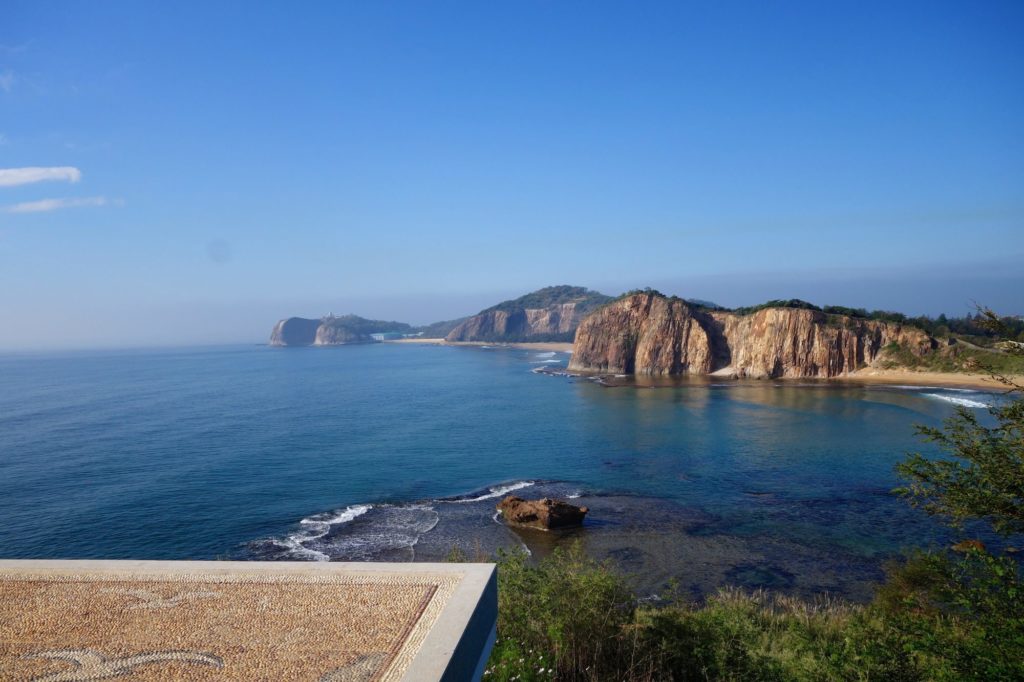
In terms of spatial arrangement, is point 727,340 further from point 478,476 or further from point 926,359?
point 478,476

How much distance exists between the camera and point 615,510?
2698cm

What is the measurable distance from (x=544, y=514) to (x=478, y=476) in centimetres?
903

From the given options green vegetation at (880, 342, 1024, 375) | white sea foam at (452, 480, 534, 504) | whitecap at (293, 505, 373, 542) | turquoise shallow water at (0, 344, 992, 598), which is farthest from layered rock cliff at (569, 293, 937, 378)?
whitecap at (293, 505, 373, 542)

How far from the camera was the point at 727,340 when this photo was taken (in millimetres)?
78688

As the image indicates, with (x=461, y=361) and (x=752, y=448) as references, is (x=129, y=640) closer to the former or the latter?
(x=752, y=448)

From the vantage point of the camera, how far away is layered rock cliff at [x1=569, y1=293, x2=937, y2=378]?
226 ft

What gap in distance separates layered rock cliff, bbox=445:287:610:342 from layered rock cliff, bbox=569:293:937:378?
266 ft

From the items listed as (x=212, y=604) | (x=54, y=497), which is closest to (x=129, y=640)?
(x=212, y=604)

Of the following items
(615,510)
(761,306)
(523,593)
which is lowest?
(615,510)

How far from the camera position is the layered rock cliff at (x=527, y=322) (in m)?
176

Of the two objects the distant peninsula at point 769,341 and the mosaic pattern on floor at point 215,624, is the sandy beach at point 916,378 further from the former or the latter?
the mosaic pattern on floor at point 215,624

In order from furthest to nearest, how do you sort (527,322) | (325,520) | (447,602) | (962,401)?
(527,322), (962,401), (325,520), (447,602)

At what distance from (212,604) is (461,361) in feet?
354

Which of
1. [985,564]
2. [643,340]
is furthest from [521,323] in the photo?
[985,564]
